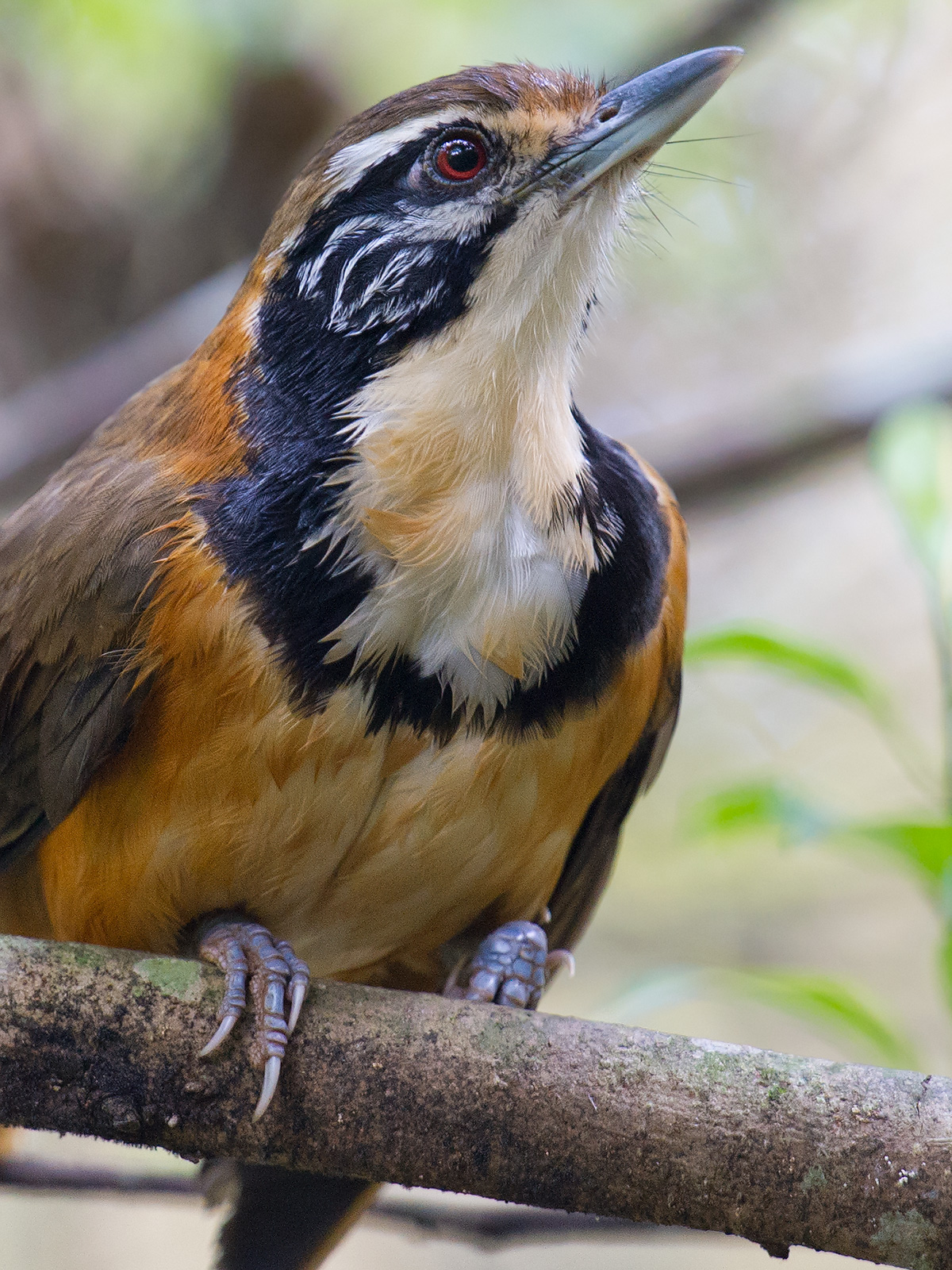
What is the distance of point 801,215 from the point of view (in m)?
6.69

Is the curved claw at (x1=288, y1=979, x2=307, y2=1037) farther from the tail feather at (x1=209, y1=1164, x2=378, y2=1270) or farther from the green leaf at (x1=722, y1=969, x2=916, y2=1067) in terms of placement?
the green leaf at (x1=722, y1=969, x2=916, y2=1067)

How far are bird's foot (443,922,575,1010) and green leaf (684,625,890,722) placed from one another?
0.74 m

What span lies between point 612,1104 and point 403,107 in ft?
6.23

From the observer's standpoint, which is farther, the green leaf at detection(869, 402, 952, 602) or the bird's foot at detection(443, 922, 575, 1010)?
the green leaf at detection(869, 402, 952, 602)

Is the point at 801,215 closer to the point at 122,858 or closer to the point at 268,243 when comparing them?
the point at 268,243

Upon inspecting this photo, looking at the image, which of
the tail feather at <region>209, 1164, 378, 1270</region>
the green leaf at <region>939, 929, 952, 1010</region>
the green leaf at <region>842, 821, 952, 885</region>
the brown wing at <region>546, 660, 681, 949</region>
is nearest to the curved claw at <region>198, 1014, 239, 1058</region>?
the tail feather at <region>209, 1164, 378, 1270</region>

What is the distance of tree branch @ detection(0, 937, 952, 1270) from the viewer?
2.18 metres

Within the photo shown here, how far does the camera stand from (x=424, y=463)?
8.63 ft

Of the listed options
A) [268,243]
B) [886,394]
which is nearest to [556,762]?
[268,243]

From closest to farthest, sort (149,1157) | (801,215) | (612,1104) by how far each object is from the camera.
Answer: (612,1104), (149,1157), (801,215)

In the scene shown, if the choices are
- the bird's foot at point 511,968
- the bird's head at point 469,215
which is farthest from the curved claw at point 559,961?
the bird's head at point 469,215

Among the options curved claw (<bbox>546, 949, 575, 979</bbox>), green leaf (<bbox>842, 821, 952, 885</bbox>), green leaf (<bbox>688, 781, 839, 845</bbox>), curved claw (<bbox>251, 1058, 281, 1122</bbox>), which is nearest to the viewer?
curved claw (<bbox>251, 1058, 281, 1122</bbox>)

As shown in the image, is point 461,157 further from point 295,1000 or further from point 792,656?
point 295,1000

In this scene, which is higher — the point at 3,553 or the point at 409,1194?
the point at 3,553
